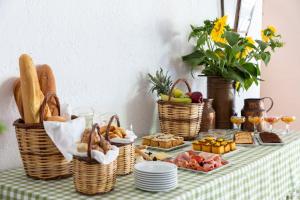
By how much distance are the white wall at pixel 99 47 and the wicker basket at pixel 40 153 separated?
0.63 ft

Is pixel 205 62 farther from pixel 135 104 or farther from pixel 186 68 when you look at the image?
pixel 135 104

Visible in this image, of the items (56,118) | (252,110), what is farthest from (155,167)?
(252,110)

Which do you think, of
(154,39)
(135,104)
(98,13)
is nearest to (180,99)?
(135,104)

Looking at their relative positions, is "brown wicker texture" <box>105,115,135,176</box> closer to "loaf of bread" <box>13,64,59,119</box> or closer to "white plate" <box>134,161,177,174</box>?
"white plate" <box>134,161,177,174</box>

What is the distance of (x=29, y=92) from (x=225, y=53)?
124cm

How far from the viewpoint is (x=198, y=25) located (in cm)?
A: 246

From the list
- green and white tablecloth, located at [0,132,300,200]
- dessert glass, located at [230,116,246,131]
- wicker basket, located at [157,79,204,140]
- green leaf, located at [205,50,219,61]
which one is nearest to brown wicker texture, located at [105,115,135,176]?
green and white tablecloth, located at [0,132,300,200]

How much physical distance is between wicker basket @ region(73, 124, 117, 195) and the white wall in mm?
410

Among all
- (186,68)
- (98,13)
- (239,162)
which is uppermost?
(98,13)

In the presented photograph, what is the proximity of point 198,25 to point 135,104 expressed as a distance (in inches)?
26.2

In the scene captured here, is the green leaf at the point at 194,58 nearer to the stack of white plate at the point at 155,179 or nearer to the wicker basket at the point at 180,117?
the wicker basket at the point at 180,117

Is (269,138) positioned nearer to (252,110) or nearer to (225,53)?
(252,110)

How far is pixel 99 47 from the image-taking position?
1.85 meters

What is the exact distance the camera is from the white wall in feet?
4.99
